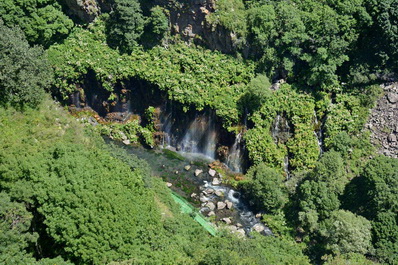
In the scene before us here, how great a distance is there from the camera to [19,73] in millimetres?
46969

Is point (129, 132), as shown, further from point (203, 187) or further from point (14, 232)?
point (14, 232)

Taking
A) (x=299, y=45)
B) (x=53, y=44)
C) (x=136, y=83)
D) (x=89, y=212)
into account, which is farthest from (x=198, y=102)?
(x=89, y=212)

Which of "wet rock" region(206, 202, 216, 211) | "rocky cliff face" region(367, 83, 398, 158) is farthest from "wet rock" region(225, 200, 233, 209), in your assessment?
"rocky cliff face" region(367, 83, 398, 158)

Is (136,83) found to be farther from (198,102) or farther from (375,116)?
(375,116)

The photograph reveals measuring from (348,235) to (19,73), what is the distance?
29.5 metres

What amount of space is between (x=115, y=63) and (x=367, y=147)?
25.8 meters

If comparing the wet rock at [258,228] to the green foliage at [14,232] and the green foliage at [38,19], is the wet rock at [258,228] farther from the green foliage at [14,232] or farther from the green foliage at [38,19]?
the green foliage at [38,19]

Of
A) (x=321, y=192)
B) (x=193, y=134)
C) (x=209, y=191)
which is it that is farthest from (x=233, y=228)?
(x=193, y=134)

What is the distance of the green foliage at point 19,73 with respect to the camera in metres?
46.3

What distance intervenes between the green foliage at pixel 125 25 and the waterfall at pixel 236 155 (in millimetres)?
14221

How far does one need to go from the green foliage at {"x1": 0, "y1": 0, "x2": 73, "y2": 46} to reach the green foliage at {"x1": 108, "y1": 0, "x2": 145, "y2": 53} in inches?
168

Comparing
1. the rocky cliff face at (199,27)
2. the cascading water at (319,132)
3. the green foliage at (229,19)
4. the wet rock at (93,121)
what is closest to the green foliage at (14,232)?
the wet rock at (93,121)

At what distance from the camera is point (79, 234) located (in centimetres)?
3847

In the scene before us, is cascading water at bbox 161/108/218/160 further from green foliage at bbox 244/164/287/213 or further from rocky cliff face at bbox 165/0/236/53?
rocky cliff face at bbox 165/0/236/53
